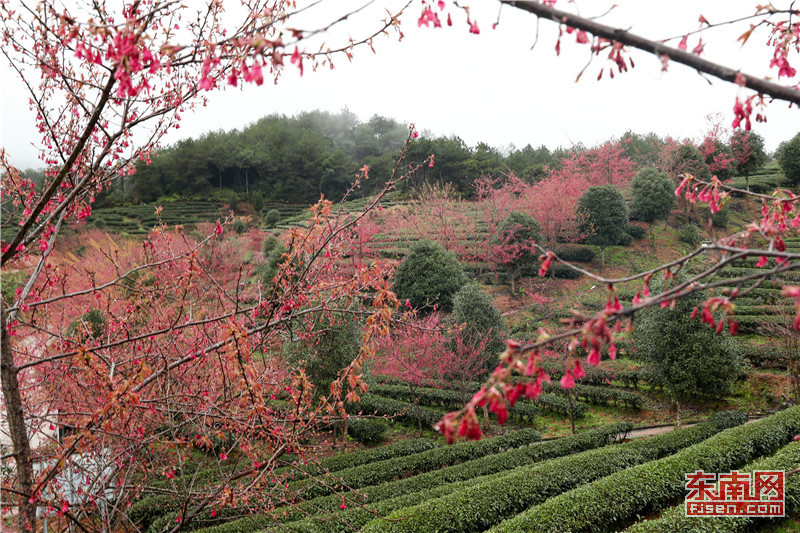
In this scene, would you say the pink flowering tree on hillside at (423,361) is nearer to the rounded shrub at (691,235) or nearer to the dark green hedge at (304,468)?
the dark green hedge at (304,468)

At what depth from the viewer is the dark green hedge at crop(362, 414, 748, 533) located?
17.8ft

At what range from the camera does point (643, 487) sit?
6137 millimetres

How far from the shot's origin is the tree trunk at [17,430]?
2236mm

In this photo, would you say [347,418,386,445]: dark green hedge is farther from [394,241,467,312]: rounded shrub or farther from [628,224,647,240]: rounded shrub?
[628,224,647,240]: rounded shrub

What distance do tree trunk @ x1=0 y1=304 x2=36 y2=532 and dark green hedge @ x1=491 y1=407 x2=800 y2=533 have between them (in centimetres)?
454

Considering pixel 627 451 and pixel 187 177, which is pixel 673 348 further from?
pixel 187 177

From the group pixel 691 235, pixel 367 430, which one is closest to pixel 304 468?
pixel 367 430

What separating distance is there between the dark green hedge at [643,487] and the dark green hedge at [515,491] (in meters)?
0.56

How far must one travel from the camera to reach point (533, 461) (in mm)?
8250

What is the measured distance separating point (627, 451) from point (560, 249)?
15.0 meters

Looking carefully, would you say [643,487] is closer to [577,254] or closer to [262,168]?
[577,254]

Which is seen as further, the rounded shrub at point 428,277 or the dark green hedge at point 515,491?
the rounded shrub at point 428,277

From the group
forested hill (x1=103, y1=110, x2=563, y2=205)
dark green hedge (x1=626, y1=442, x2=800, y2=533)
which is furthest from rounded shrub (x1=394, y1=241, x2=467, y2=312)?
forested hill (x1=103, y1=110, x2=563, y2=205)

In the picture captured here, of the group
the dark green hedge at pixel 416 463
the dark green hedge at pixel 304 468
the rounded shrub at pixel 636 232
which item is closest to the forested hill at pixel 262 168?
the rounded shrub at pixel 636 232
